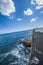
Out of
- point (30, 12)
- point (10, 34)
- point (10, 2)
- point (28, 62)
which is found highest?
point (10, 2)

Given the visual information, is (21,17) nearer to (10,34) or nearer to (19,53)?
(10,34)

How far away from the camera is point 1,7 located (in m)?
2.00

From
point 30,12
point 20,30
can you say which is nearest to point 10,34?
point 20,30

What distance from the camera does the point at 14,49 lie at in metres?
1.96

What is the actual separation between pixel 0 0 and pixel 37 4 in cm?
52

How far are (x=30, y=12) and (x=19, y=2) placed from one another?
21cm

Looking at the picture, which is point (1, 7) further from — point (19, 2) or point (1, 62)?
point (1, 62)

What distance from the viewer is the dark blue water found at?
1.90m

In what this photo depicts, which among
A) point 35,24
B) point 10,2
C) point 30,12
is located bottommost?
point 35,24

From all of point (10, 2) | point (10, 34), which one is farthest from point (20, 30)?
point (10, 2)

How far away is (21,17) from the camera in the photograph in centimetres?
202

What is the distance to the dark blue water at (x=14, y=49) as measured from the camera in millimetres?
1897

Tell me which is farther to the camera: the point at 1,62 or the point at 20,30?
the point at 20,30

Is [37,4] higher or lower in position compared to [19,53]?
higher
